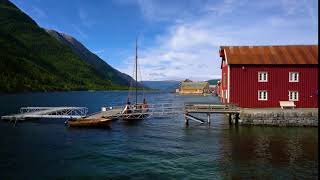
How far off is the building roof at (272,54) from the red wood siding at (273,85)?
2.50 ft

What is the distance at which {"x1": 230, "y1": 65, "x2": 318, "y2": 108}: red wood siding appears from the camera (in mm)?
48594

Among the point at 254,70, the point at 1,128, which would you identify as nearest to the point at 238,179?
the point at 254,70

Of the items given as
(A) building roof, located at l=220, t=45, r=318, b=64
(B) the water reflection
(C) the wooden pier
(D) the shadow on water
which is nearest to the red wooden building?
(A) building roof, located at l=220, t=45, r=318, b=64

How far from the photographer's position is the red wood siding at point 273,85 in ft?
159

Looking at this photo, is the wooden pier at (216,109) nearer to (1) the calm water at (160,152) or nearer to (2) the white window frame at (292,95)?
(1) the calm water at (160,152)

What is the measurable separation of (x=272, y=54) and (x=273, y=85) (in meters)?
5.08

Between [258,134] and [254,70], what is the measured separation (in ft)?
40.0

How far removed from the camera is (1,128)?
154 ft

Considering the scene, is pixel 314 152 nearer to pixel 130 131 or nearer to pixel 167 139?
pixel 167 139

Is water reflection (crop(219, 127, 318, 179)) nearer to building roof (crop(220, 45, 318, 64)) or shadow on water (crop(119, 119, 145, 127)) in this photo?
building roof (crop(220, 45, 318, 64))

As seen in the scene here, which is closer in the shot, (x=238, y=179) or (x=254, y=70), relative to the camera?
(x=238, y=179)

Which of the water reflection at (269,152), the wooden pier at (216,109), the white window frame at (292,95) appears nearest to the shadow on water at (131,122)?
the wooden pier at (216,109)

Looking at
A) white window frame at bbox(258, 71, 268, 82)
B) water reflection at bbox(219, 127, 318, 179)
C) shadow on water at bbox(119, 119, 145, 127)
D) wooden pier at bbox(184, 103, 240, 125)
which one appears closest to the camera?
water reflection at bbox(219, 127, 318, 179)

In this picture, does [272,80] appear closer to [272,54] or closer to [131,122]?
[272,54]
